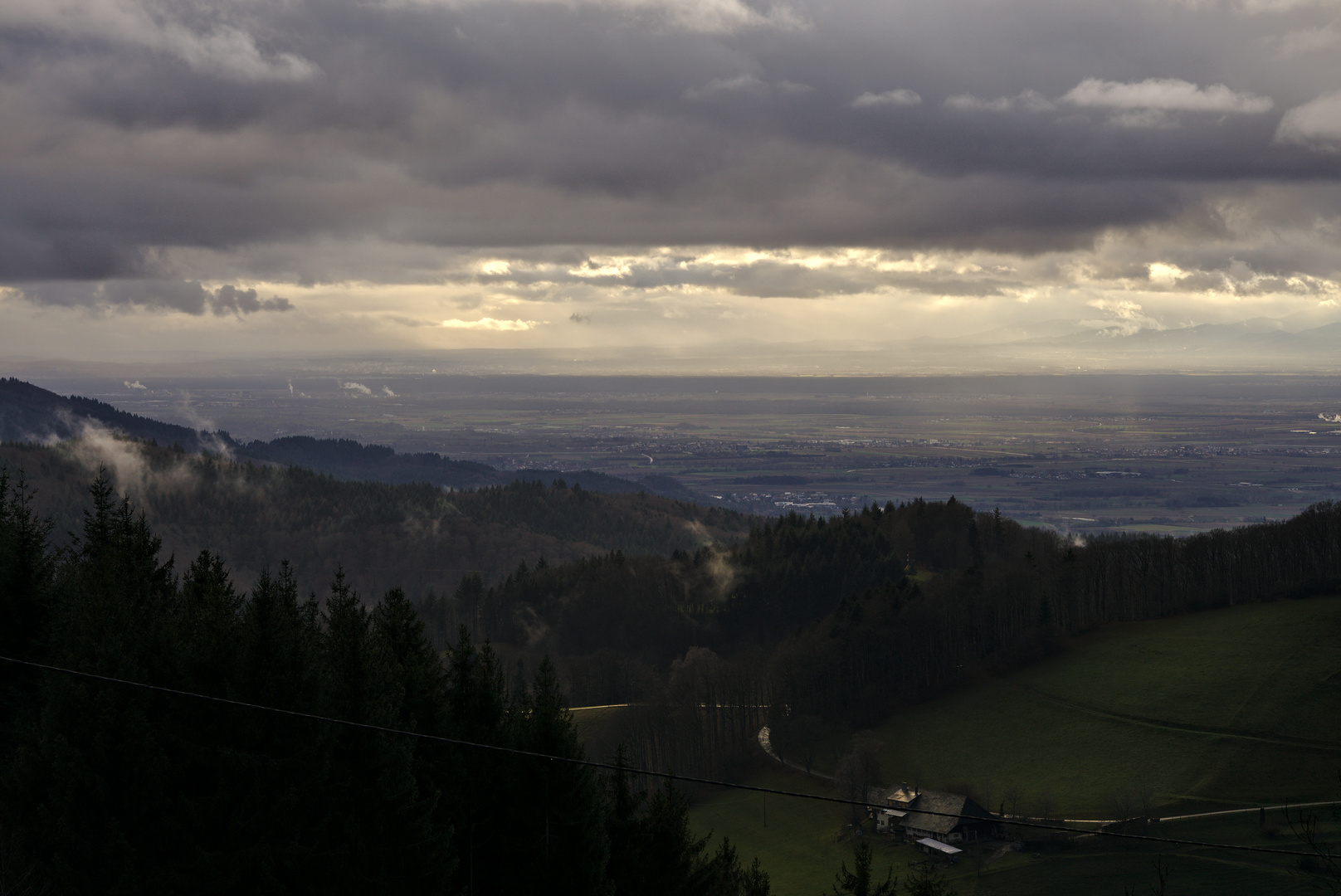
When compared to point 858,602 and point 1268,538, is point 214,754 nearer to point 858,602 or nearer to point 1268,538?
point 858,602

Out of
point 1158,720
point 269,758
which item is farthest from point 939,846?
point 269,758

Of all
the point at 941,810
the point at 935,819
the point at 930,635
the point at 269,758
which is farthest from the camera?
the point at 930,635

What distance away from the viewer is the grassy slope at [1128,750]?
80000 millimetres

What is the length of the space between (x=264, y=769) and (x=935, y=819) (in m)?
80.6

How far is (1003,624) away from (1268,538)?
47.0 meters

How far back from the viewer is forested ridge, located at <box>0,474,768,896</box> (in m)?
26.4

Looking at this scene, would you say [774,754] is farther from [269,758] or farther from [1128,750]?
[269,758]

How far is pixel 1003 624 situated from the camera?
14800 cm

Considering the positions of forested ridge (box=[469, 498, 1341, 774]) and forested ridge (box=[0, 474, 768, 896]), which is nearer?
forested ridge (box=[0, 474, 768, 896])

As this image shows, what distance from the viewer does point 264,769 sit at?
27.0m

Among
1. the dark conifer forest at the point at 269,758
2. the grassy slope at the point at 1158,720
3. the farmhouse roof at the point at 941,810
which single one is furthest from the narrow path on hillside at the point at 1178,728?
the dark conifer forest at the point at 269,758

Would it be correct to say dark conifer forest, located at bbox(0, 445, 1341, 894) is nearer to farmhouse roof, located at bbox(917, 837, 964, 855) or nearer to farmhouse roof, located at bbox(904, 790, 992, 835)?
farmhouse roof, located at bbox(917, 837, 964, 855)

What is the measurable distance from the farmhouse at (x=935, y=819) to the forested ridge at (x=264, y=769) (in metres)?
65.3

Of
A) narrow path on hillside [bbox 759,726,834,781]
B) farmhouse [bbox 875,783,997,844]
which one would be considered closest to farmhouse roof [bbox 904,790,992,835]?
farmhouse [bbox 875,783,997,844]
